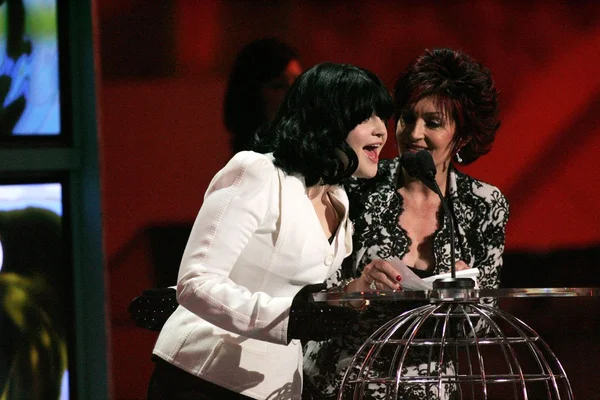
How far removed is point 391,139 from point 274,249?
1509 mm

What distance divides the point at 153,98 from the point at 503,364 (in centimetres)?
149

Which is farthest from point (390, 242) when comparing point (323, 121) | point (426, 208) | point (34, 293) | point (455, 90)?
point (34, 293)

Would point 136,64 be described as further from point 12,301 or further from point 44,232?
point 12,301

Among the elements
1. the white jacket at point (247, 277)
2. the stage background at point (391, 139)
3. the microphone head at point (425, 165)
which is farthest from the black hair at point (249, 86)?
the microphone head at point (425, 165)

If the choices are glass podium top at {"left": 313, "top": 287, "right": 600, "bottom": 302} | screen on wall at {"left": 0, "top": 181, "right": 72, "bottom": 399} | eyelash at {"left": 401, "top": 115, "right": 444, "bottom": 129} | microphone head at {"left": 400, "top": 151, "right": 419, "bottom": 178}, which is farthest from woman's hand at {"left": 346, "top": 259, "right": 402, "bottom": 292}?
screen on wall at {"left": 0, "top": 181, "right": 72, "bottom": 399}

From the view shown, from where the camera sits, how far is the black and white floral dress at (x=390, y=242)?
7.45 feet

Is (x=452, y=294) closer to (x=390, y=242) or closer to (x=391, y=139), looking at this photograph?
(x=390, y=242)

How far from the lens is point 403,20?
126 inches

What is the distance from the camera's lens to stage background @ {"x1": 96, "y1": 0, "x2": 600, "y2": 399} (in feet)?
9.46

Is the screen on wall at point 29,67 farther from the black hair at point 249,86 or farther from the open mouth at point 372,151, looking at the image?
the open mouth at point 372,151

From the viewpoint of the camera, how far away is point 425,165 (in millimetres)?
Answer: 1604

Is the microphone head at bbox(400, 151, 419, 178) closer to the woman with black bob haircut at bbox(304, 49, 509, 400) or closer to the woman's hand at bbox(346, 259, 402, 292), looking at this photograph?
the woman's hand at bbox(346, 259, 402, 292)

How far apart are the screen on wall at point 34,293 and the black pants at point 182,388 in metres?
1.50

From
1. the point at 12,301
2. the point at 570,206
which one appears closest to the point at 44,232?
the point at 12,301
